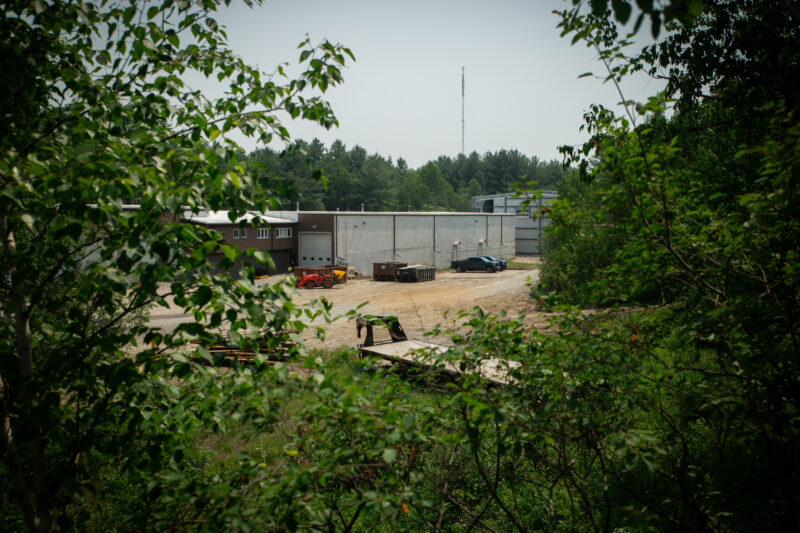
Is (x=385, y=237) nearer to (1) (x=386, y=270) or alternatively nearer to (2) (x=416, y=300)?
(1) (x=386, y=270)

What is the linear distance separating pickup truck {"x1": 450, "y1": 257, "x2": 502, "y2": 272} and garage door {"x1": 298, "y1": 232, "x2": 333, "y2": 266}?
41.5 ft

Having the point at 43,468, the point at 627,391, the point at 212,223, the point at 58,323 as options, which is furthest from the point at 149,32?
the point at 212,223

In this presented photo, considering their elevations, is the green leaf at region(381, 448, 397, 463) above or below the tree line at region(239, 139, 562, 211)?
below

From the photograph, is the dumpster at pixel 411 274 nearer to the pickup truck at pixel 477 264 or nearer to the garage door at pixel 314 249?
the garage door at pixel 314 249

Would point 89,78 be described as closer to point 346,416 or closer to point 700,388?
point 346,416

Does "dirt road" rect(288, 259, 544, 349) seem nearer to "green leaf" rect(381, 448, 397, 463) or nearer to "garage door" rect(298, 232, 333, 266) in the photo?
"garage door" rect(298, 232, 333, 266)

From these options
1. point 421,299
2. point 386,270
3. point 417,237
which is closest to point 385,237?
point 417,237

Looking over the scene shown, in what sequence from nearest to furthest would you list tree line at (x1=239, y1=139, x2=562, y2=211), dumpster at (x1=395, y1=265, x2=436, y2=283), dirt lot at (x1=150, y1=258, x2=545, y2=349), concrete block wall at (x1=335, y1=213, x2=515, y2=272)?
dirt lot at (x1=150, y1=258, x2=545, y2=349)
dumpster at (x1=395, y1=265, x2=436, y2=283)
concrete block wall at (x1=335, y1=213, x2=515, y2=272)
tree line at (x1=239, y1=139, x2=562, y2=211)

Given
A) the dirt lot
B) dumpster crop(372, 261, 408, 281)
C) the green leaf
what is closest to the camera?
the green leaf

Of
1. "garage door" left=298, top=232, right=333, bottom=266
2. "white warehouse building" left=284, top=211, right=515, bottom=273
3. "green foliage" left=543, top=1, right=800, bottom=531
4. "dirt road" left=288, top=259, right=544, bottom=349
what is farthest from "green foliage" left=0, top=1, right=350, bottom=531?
"garage door" left=298, top=232, right=333, bottom=266

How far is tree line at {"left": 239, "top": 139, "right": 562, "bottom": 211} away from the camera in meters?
85.2

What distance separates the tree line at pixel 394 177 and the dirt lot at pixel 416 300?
39.4 feet

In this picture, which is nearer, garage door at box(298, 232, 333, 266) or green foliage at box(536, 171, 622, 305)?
green foliage at box(536, 171, 622, 305)

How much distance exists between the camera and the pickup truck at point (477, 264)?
4288cm
